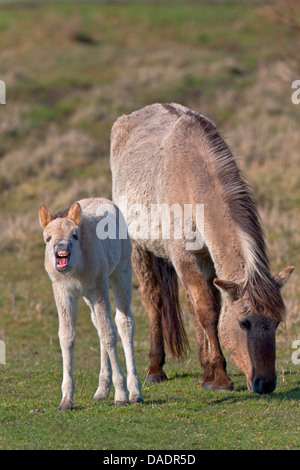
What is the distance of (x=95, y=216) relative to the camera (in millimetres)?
6910

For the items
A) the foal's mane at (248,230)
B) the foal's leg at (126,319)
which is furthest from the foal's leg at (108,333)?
the foal's mane at (248,230)

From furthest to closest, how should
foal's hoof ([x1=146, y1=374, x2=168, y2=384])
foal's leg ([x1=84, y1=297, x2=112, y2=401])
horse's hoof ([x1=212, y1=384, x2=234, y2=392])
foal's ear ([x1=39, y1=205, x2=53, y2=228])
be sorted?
foal's hoof ([x1=146, y1=374, x2=168, y2=384]) < horse's hoof ([x1=212, y1=384, x2=234, y2=392]) < foal's leg ([x1=84, y1=297, x2=112, y2=401]) < foal's ear ([x1=39, y1=205, x2=53, y2=228])

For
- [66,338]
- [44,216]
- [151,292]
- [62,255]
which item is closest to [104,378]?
[66,338]

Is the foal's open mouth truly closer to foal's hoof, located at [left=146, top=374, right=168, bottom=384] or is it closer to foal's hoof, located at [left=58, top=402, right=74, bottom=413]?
foal's hoof, located at [left=58, top=402, right=74, bottom=413]

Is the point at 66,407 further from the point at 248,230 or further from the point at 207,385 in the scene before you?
the point at 248,230

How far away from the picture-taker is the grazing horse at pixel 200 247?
6.57m

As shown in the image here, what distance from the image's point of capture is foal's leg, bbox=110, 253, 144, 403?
682 centimetres

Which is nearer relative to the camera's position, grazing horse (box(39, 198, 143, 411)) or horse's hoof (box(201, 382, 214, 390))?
grazing horse (box(39, 198, 143, 411))

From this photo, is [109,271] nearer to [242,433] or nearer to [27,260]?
[242,433]

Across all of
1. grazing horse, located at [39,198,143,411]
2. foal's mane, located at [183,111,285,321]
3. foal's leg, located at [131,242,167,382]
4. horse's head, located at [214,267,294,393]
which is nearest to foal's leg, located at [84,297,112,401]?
grazing horse, located at [39,198,143,411]

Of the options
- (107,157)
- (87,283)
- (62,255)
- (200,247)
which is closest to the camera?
(62,255)

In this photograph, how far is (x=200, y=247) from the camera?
7.66 m

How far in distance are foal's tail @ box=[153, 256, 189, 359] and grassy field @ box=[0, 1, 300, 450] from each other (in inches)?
11.6

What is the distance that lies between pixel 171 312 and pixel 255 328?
299cm
